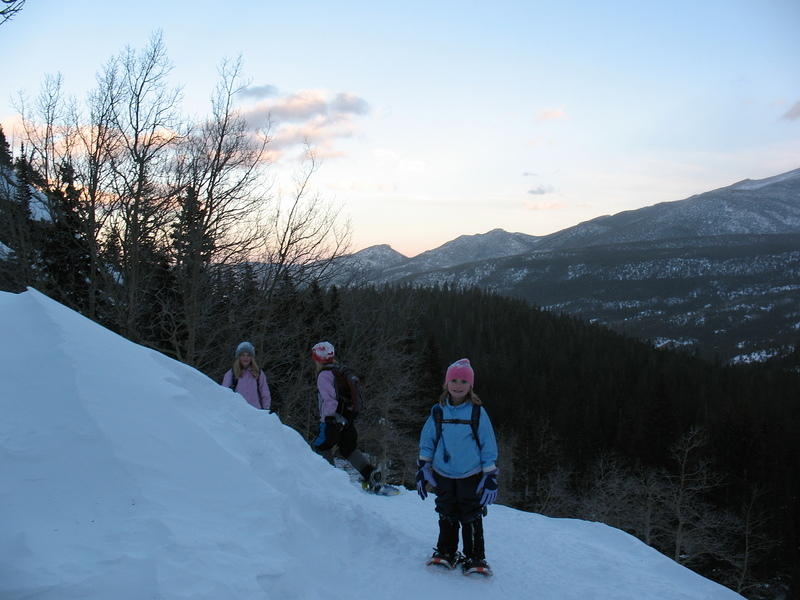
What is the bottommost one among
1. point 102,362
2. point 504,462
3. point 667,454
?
point 667,454

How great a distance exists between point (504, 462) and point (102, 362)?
42996mm

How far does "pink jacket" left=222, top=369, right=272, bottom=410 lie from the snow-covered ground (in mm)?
1791

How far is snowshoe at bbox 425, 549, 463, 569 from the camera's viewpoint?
4.09 m

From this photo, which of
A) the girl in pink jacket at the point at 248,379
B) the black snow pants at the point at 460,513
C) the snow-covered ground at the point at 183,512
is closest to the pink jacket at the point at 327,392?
the snow-covered ground at the point at 183,512

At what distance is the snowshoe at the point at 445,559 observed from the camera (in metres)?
4.09

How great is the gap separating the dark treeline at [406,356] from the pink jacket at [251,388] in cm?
664

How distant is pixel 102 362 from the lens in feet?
13.6

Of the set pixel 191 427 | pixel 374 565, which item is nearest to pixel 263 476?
pixel 191 427

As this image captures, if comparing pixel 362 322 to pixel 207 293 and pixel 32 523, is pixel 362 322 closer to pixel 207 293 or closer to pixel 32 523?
pixel 207 293

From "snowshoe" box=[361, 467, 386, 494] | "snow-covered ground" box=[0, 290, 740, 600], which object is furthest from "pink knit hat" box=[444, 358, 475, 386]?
"snowshoe" box=[361, 467, 386, 494]

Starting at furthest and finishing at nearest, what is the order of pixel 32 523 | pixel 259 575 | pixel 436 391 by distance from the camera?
pixel 436 391 < pixel 259 575 < pixel 32 523

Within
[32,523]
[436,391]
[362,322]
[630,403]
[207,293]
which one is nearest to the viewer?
[32,523]

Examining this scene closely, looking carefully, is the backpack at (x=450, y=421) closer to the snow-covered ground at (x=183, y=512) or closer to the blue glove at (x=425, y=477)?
the blue glove at (x=425, y=477)

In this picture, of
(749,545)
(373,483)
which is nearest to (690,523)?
(749,545)
